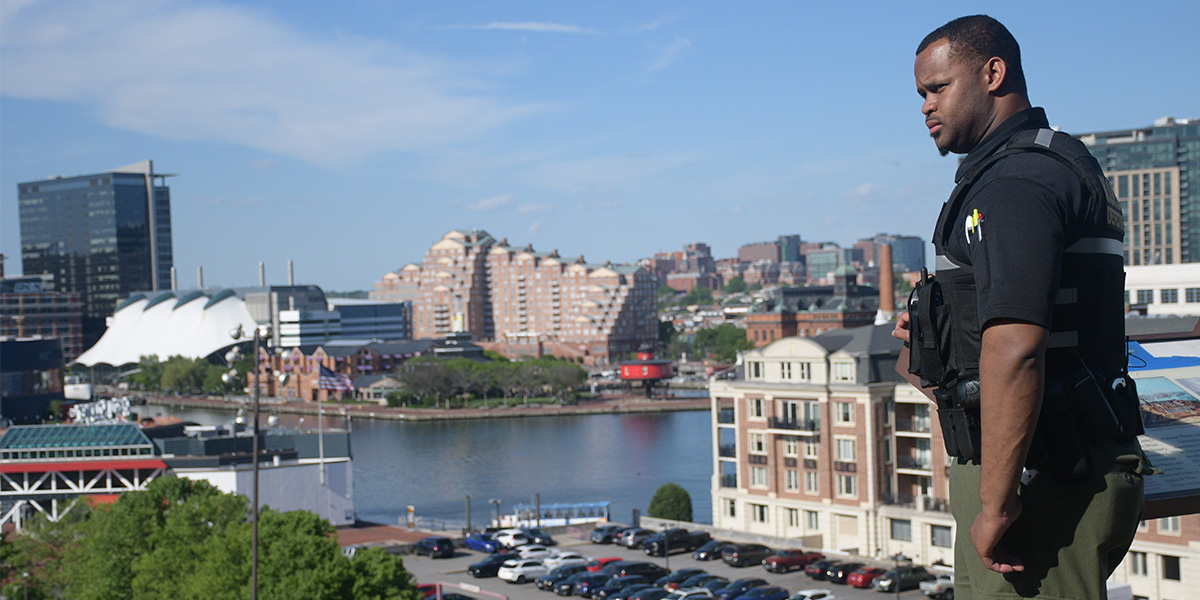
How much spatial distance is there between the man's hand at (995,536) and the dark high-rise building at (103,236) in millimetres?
95678

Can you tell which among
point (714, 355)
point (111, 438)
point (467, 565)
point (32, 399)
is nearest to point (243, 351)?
point (32, 399)

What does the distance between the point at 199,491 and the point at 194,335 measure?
60704 mm

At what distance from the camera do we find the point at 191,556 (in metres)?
11.1

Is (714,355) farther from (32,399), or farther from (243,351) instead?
(32,399)

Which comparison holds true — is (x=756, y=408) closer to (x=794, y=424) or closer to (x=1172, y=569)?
(x=794, y=424)

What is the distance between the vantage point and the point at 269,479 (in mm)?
20719

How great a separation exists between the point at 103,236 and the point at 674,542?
8200 centimetres

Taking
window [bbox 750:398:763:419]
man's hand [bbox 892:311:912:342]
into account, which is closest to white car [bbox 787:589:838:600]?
window [bbox 750:398:763:419]

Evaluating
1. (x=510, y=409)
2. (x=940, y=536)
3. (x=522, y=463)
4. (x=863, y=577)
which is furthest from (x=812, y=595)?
(x=510, y=409)

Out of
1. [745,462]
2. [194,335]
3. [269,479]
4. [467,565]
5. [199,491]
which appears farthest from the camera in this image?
[194,335]

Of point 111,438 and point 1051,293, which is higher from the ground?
point 1051,293

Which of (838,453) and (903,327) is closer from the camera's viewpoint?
(903,327)

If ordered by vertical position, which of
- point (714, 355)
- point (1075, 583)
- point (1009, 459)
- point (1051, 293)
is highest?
point (1051, 293)

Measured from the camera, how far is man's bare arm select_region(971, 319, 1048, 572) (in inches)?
50.0
